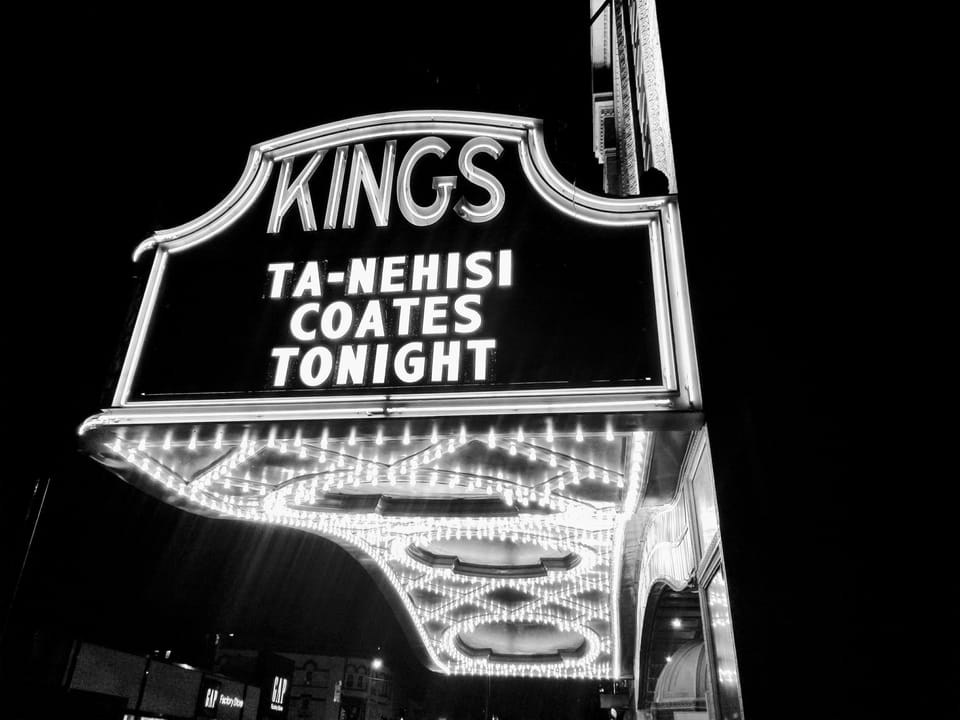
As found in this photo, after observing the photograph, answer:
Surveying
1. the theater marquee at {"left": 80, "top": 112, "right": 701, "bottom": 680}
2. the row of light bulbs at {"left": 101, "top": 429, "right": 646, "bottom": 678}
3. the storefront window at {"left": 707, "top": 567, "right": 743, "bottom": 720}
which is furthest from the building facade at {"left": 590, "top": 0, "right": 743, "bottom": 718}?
the row of light bulbs at {"left": 101, "top": 429, "right": 646, "bottom": 678}

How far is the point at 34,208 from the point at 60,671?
8028 mm

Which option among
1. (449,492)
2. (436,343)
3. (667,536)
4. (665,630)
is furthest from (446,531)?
(436,343)

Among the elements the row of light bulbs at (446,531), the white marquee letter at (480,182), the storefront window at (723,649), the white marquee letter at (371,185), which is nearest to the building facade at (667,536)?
the storefront window at (723,649)

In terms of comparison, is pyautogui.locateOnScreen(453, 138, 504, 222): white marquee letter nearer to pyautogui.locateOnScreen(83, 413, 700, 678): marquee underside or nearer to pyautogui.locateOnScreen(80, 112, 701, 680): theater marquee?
pyautogui.locateOnScreen(80, 112, 701, 680): theater marquee

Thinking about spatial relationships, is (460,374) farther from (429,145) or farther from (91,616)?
(91,616)

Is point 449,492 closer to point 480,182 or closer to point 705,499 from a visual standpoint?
point 480,182

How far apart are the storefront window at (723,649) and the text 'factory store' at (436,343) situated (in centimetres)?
3

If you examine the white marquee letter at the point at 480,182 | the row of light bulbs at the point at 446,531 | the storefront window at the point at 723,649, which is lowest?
the storefront window at the point at 723,649

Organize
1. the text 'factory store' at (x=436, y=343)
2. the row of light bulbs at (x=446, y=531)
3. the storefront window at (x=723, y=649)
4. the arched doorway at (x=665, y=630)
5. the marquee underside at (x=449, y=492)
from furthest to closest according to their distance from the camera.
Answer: the arched doorway at (x=665, y=630) < the row of light bulbs at (x=446, y=531) < the marquee underside at (x=449, y=492) < the text 'factory store' at (x=436, y=343) < the storefront window at (x=723, y=649)

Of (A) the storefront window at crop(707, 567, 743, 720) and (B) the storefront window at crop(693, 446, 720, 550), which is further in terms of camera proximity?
(B) the storefront window at crop(693, 446, 720, 550)

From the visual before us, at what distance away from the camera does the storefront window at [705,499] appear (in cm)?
338

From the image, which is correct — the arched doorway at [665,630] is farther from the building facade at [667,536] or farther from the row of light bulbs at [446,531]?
the row of light bulbs at [446,531]

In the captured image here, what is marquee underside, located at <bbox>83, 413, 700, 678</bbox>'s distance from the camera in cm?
376

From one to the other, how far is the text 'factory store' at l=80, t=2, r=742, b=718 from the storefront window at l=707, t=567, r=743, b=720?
29mm
